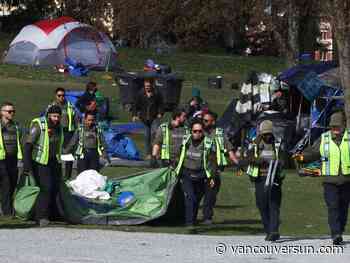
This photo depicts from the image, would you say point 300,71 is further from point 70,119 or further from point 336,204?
point 336,204

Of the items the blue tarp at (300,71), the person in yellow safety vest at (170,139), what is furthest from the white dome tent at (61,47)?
the person in yellow safety vest at (170,139)

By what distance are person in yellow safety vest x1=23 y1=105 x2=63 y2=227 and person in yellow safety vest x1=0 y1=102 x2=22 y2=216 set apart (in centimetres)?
97

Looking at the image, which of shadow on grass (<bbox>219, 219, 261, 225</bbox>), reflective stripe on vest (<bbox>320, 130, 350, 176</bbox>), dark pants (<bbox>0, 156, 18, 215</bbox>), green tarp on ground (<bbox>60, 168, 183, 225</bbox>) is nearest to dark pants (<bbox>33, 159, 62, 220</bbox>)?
green tarp on ground (<bbox>60, 168, 183, 225</bbox>)

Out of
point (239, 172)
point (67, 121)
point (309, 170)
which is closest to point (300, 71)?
point (309, 170)

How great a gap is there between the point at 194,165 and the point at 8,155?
2807 mm

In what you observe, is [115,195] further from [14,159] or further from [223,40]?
[223,40]

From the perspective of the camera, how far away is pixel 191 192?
16.6m

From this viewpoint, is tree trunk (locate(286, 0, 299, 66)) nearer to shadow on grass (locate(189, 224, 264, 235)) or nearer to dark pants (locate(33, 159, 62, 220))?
shadow on grass (locate(189, 224, 264, 235))

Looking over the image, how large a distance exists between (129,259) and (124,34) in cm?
3381

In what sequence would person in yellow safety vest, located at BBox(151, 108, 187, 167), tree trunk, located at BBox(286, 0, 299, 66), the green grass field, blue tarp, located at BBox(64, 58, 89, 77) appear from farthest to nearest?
blue tarp, located at BBox(64, 58, 89, 77), tree trunk, located at BBox(286, 0, 299, 66), the green grass field, person in yellow safety vest, located at BBox(151, 108, 187, 167)

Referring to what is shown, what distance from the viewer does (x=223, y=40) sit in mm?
66625

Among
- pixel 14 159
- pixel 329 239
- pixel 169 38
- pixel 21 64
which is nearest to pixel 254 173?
pixel 329 239

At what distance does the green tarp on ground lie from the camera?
16.8 meters

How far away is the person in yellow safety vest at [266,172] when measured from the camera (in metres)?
14.7
